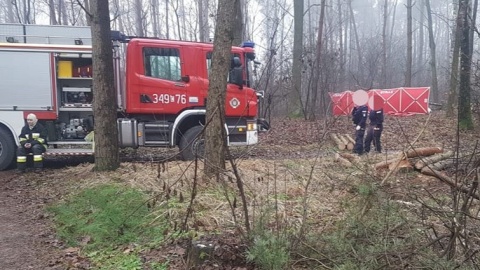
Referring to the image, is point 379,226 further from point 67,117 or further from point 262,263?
point 67,117

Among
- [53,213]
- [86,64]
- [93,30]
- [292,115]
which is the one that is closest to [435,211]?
[53,213]

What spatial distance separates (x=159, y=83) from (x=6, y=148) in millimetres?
3805

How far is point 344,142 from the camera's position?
12.6 metres

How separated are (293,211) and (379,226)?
1275mm

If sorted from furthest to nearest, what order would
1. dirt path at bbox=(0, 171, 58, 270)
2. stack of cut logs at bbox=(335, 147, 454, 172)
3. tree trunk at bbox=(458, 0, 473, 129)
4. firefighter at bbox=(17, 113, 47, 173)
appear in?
tree trunk at bbox=(458, 0, 473, 129) < firefighter at bbox=(17, 113, 47, 173) < stack of cut logs at bbox=(335, 147, 454, 172) < dirt path at bbox=(0, 171, 58, 270)

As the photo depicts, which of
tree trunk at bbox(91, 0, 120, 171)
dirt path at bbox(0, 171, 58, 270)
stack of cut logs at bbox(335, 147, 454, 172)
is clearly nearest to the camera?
dirt path at bbox(0, 171, 58, 270)

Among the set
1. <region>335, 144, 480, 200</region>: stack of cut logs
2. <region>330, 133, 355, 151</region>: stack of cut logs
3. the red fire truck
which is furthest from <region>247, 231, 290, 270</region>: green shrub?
<region>330, 133, 355, 151</region>: stack of cut logs

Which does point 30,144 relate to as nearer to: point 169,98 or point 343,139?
point 169,98

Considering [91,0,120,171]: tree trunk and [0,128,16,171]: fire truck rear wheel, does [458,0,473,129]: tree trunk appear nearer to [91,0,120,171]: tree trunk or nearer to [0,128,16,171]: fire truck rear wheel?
[91,0,120,171]: tree trunk

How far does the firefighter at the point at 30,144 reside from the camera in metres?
9.10

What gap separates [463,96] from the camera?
14484mm

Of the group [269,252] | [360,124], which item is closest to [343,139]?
[360,124]

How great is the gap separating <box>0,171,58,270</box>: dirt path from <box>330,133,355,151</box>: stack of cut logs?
8.35 meters

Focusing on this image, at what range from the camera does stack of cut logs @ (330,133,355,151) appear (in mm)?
12430
